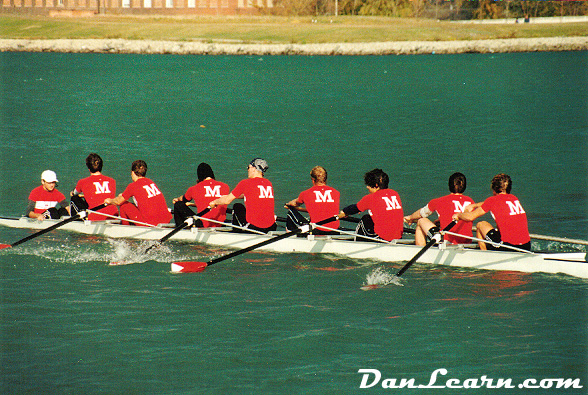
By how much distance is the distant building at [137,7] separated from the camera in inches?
3652

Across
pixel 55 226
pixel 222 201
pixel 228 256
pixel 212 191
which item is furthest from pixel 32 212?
pixel 228 256

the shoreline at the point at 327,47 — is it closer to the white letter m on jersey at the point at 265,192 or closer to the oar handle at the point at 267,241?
the white letter m on jersey at the point at 265,192

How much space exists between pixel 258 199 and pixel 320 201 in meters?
1.20

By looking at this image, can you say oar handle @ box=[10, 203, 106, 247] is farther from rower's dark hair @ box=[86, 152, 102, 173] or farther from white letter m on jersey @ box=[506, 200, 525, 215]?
white letter m on jersey @ box=[506, 200, 525, 215]

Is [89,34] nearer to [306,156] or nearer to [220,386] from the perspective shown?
[306,156]

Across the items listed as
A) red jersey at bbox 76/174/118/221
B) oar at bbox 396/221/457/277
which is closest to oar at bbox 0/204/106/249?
red jersey at bbox 76/174/118/221

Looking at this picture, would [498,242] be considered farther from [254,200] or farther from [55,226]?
[55,226]

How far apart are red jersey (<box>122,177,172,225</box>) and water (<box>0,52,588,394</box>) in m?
0.58

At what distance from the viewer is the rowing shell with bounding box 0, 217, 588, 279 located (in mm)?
13727

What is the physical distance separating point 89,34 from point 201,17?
44.6 ft

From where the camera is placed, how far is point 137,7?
3723 inches

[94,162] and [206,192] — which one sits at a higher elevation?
[94,162]

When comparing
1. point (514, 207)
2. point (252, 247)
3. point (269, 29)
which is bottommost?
point (252, 247)

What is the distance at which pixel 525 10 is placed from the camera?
88.8 m
